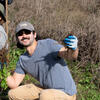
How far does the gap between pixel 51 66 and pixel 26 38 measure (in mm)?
497

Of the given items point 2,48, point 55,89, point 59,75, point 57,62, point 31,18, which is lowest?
point 55,89

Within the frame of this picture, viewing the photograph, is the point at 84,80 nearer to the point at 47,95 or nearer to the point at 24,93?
the point at 24,93

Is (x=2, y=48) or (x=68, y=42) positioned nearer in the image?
(x=68, y=42)

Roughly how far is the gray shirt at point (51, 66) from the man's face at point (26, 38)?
5.5 inches

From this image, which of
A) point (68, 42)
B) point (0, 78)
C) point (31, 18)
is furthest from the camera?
point (31, 18)

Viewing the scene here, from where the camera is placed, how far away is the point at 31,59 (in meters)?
2.75

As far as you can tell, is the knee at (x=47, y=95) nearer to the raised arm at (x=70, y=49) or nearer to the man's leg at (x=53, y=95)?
the man's leg at (x=53, y=95)

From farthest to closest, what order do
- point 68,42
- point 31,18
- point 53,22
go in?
1. point 31,18
2. point 53,22
3. point 68,42

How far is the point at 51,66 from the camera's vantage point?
268 centimetres

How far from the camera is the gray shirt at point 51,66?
8.71 ft

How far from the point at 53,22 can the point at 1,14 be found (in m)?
2.66

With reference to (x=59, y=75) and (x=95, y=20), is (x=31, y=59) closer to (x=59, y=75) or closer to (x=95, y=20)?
(x=59, y=75)

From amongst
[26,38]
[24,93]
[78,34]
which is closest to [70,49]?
[26,38]

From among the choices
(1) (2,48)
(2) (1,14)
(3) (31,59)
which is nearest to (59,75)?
(3) (31,59)
